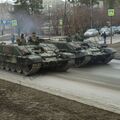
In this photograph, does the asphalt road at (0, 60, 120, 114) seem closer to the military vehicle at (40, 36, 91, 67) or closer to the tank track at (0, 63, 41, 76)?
the tank track at (0, 63, 41, 76)

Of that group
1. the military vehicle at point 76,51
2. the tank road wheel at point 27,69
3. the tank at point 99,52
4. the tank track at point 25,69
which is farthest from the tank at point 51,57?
the tank at point 99,52

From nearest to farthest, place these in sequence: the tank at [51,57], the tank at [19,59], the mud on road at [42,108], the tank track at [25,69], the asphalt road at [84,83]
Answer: the mud on road at [42,108] < the asphalt road at [84,83] < the tank at [19,59] < the tank track at [25,69] < the tank at [51,57]

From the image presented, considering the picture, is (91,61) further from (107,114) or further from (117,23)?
(117,23)

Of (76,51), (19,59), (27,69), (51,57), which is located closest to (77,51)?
(76,51)

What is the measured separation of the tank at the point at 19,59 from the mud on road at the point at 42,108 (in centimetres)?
429

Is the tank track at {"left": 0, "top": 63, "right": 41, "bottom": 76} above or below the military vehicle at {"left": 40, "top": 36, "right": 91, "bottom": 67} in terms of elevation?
below

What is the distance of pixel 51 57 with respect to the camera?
669 inches

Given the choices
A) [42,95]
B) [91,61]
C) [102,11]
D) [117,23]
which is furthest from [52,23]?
[42,95]

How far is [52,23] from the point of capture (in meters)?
57.3

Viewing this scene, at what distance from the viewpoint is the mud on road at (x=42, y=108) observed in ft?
28.2

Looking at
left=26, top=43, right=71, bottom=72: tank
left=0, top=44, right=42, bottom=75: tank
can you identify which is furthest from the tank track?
left=26, top=43, right=71, bottom=72: tank

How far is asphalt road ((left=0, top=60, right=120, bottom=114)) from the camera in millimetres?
11120

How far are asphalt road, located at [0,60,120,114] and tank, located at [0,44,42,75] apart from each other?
34 centimetres

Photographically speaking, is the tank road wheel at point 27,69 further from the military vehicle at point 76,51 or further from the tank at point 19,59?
the military vehicle at point 76,51
